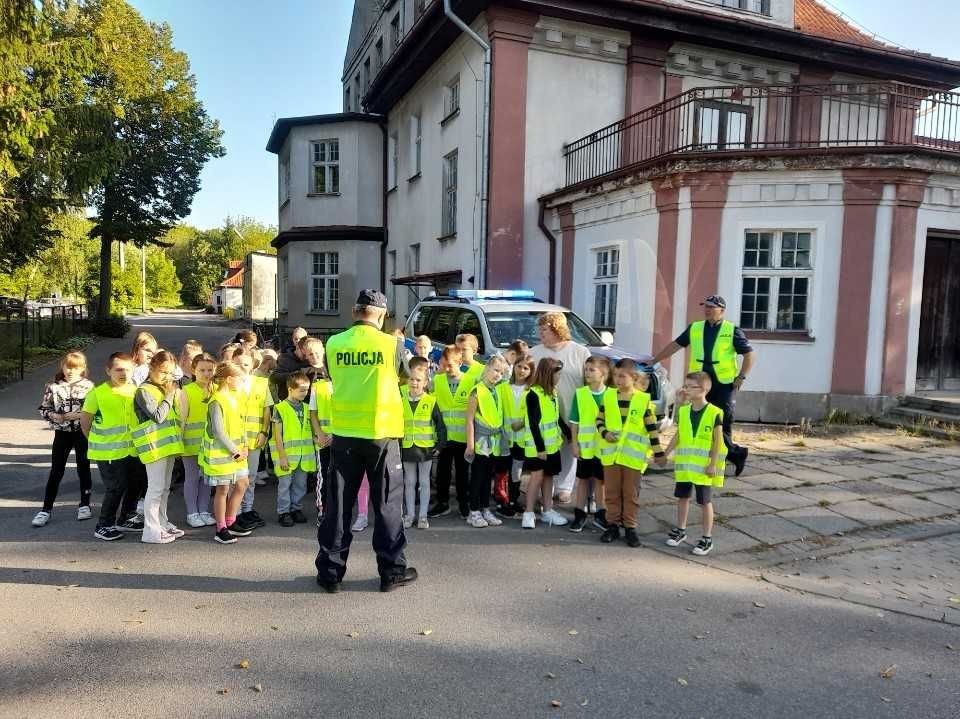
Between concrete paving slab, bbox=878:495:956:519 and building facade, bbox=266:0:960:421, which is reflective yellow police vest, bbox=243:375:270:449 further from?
building facade, bbox=266:0:960:421

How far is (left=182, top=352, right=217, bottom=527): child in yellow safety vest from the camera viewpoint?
19.2 ft

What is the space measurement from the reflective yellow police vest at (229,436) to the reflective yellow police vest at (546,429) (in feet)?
7.66

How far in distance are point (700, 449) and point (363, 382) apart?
2703mm

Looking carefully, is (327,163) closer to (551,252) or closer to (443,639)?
(551,252)

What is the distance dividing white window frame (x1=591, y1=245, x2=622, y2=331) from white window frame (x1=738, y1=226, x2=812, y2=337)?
2.22 metres

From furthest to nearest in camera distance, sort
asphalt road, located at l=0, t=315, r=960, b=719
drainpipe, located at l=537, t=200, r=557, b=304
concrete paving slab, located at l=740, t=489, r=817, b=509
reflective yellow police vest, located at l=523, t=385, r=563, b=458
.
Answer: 1. drainpipe, located at l=537, t=200, r=557, b=304
2. concrete paving slab, located at l=740, t=489, r=817, b=509
3. reflective yellow police vest, located at l=523, t=385, r=563, b=458
4. asphalt road, located at l=0, t=315, r=960, b=719

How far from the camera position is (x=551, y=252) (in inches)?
593

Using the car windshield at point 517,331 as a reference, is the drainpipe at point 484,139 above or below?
above

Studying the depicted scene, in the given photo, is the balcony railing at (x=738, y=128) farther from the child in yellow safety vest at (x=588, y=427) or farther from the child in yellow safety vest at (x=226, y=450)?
the child in yellow safety vest at (x=226, y=450)

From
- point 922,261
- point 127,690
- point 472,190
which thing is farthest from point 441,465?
point 472,190

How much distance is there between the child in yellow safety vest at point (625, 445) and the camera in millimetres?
5582

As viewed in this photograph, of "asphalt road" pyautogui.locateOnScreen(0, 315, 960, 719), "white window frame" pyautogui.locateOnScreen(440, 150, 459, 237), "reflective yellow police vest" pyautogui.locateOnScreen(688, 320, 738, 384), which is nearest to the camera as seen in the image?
"asphalt road" pyautogui.locateOnScreen(0, 315, 960, 719)

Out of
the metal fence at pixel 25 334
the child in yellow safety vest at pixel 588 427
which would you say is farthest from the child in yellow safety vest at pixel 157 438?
the metal fence at pixel 25 334

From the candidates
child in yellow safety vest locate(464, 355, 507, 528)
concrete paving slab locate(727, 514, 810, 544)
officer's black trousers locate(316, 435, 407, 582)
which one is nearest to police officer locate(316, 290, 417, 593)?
officer's black trousers locate(316, 435, 407, 582)
